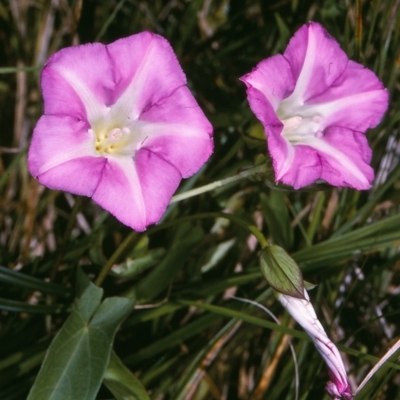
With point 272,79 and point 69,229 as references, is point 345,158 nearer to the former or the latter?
point 272,79

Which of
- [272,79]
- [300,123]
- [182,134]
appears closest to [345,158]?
[300,123]

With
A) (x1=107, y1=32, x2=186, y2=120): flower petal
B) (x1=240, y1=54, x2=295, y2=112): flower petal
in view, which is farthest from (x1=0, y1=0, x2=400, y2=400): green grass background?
(x1=107, y1=32, x2=186, y2=120): flower petal

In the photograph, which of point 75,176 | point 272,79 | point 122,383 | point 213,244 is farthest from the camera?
point 213,244

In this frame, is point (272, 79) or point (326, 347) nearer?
point (326, 347)

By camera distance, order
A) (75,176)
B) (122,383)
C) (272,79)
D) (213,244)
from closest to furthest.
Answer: (75,176), (272,79), (122,383), (213,244)

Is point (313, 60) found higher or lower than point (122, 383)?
higher

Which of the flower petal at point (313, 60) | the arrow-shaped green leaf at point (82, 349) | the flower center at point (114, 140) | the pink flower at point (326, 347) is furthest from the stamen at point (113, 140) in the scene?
the pink flower at point (326, 347)

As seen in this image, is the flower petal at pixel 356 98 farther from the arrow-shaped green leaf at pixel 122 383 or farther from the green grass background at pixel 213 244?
the arrow-shaped green leaf at pixel 122 383

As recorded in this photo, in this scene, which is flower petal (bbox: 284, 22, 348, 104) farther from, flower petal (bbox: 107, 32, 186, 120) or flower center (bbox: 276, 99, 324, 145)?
flower petal (bbox: 107, 32, 186, 120)
